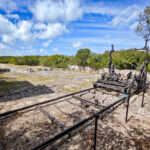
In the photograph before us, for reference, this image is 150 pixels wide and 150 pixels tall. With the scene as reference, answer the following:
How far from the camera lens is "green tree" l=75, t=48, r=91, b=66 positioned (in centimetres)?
2381

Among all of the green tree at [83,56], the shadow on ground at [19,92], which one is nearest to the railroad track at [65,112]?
the shadow on ground at [19,92]

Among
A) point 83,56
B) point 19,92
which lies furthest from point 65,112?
point 83,56

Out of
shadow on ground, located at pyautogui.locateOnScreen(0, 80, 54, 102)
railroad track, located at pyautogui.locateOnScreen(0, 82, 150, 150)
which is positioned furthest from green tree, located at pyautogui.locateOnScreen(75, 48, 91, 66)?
railroad track, located at pyautogui.locateOnScreen(0, 82, 150, 150)

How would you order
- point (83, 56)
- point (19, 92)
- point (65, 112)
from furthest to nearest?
1. point (83, 56)
2. point (19, 92)
3. point (65, 112)

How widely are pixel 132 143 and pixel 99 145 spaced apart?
0.99m

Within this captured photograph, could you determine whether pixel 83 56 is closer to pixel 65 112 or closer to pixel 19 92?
pixel 19 92

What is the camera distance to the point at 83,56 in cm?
2394

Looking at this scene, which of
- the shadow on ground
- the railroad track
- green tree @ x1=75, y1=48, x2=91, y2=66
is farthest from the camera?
green tree @ x1=75, y1=48, x2=91, y2=66

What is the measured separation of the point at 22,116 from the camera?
4.13m

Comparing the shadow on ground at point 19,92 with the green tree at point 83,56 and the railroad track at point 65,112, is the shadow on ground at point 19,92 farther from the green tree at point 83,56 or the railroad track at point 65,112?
the green tree at point 83,56

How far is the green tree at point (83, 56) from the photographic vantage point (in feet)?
78.1

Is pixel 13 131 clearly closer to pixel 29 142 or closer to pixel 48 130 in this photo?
pixel 29 142

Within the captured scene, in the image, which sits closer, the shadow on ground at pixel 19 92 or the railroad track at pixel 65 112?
the railroad track at pixel 65 112

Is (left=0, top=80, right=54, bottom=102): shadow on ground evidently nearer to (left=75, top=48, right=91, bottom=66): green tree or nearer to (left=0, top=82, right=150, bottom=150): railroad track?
(left=0, top=82, right=150, bottom=150): railroad track
